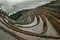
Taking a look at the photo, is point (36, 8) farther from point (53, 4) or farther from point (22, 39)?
point (22, 39)

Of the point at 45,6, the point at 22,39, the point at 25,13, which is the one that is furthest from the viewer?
the point at 45,6

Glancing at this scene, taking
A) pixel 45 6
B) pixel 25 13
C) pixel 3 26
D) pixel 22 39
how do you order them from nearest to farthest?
pixel 22 39, pixel 3 26, pixel 25 13, pixel 45 6

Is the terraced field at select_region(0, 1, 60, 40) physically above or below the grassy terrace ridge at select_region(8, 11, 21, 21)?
below

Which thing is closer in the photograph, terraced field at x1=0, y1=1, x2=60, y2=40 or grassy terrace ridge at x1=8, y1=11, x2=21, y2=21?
→ terraced field at x1=0, y1=1, x2=60, y2=40

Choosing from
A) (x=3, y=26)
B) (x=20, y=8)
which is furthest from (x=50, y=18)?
(x=3, y=26)

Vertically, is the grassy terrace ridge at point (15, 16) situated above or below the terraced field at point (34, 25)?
above

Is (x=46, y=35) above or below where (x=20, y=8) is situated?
below

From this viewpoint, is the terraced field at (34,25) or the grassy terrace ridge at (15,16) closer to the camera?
the terraced field at (34,25)

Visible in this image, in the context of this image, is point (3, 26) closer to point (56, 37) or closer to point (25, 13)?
point (25, 13)

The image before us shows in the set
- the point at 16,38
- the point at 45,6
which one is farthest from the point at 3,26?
the point at 45,6

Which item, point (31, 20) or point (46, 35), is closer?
point (46, 35)

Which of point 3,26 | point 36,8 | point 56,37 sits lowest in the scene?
point 56,37
